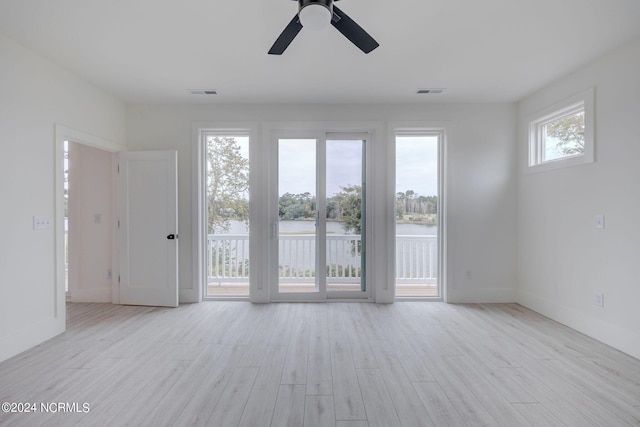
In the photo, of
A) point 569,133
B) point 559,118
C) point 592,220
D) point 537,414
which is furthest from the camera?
Result: point 559,118

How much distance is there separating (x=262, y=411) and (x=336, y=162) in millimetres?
3128

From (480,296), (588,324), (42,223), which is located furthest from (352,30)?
(480,296)

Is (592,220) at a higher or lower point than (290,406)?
higher

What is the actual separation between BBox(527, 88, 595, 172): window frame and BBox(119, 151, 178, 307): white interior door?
185 inches

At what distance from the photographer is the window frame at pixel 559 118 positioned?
2941mm

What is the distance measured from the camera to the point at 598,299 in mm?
2865

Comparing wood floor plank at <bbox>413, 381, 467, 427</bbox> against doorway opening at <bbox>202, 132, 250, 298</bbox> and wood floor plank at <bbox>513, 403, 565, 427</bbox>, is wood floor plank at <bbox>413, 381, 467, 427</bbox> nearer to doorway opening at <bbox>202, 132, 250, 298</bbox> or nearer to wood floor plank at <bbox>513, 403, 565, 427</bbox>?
wood floor plank at <bbox>513, 403, 565, 427</bbox>

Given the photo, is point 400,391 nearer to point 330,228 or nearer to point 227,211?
point 330,228

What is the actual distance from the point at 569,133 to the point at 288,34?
338cm

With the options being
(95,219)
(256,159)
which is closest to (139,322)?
(95,219)

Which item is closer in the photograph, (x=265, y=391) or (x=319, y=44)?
(x=265, y=391)

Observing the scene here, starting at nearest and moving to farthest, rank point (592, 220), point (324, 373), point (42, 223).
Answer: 1. point (324, 373)
2. point (42, 223)
3. point (592, 220)

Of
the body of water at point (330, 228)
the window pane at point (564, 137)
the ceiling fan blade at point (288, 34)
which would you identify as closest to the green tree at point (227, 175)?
the body of water at point (330, 228)

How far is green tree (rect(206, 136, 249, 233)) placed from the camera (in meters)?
4.46
